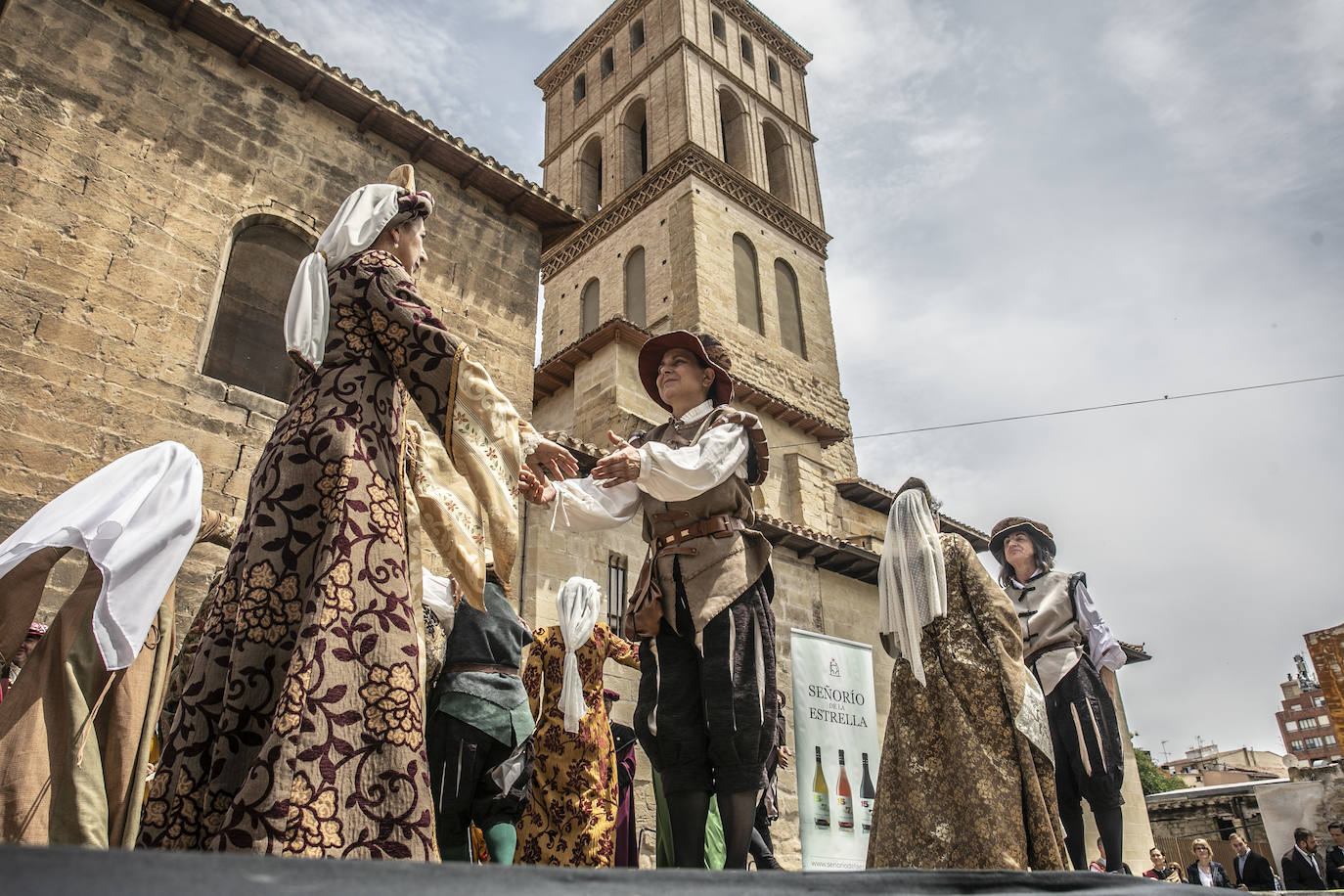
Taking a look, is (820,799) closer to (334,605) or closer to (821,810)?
(821,810)

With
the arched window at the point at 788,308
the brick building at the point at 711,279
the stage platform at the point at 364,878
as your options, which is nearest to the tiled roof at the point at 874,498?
the brick building at the point at 711,279

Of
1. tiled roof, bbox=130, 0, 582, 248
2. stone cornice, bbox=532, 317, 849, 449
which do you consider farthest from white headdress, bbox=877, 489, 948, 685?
stone cornice, bbox=532, 317, 849, 449

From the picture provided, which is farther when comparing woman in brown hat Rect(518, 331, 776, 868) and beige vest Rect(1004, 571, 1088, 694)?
beige vest Rect(1004, 571, 1088, 694)

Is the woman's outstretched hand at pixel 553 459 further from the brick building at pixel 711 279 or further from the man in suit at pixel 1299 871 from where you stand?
the man in suit at pixel 1299 871

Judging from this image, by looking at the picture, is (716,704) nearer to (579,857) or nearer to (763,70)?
(579,857)

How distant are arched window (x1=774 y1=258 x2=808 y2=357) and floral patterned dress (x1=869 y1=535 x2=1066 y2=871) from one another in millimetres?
18144

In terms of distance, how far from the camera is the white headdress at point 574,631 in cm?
496

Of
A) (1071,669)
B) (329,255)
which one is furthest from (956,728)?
(329,255)

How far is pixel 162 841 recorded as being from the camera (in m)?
1.84

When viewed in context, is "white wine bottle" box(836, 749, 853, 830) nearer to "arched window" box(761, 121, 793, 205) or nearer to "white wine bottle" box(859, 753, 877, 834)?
"white wine bottle" box(859, 753, 877, 834)

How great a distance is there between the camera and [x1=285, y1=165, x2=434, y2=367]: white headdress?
237 centimetres

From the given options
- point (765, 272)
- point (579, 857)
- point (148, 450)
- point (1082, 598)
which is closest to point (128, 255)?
point (148, 450)

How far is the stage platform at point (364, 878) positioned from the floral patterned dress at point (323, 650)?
1.00m

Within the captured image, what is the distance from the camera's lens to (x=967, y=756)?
3.50 m
